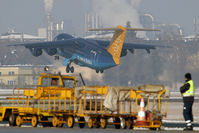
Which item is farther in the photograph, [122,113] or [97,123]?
[122,113]

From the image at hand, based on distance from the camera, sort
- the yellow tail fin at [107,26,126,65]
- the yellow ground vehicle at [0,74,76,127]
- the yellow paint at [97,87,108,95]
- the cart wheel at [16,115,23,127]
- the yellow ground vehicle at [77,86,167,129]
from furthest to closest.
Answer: the yellow tail fin at [107,26,126,65]
the cart wheel at [16,115,23,127]
the yellow ground vehicle at [0,74,76,127]
the yellow paint at [97,87,108,95]
the yellow ground vehicle at [77,86,167,129]

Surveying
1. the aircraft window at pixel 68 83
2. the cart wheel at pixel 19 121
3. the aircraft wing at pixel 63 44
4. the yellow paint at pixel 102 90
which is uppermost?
the aircraft wing at pixel 63 44

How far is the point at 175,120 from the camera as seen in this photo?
3531 cm

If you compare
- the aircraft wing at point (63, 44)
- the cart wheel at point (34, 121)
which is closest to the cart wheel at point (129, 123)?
the cart wheel at point (34, 121)

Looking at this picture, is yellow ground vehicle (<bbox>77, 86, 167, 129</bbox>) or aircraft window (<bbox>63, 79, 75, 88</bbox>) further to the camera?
aircraft window (<bbox>63, 79, 75, 88</bbox>)

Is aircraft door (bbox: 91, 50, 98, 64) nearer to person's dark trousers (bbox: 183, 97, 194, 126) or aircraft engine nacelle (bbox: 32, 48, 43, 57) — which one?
aircraft engine nacelle (bbox: 32, 48, 43, 57)

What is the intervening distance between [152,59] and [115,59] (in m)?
63.9

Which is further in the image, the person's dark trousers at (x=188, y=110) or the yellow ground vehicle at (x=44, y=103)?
the yellow ground vehicle at (x=44, y=103)

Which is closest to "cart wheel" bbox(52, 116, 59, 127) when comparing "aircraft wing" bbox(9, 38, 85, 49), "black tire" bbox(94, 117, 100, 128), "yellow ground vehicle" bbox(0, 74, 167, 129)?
"yellow ground vehicle" bbox(0, 74, 167, 129)

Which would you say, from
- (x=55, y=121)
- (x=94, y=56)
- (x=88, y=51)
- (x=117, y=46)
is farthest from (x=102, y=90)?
(x=88, y=51)

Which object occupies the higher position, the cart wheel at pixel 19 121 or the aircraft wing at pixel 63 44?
the aircraft wing at pixel 63 44

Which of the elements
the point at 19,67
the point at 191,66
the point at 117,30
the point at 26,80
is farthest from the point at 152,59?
the point at 117,30

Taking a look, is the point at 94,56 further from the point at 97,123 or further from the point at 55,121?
the point at 97,123

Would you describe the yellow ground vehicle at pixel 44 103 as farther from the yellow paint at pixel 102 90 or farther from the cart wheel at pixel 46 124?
the yellow paint at pixel 102 90
